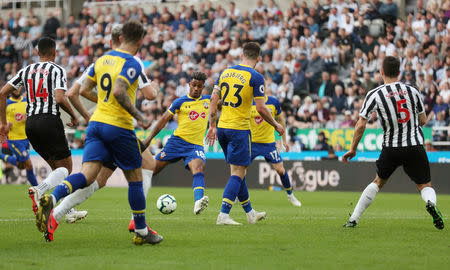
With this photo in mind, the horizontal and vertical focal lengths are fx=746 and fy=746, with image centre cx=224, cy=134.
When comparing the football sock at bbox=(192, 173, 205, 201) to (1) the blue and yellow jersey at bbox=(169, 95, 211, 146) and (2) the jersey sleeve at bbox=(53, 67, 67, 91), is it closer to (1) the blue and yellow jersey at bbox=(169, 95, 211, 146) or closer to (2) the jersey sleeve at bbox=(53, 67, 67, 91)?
(1) the blue and yellow jersey at bbox=(169, 95, 211, 146)

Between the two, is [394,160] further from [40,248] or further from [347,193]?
[347,193]

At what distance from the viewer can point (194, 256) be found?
679 centimetres

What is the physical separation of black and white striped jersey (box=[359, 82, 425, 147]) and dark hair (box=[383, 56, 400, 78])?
13 cm

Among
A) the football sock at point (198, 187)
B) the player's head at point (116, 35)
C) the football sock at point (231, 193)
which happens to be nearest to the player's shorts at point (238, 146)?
the football sock at point (231, 193)

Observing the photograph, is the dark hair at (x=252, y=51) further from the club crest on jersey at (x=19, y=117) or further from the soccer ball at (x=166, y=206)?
the club crest on jersey at (x=19, y=117)

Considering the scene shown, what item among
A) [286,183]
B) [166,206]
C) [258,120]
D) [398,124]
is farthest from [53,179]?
[286,183]

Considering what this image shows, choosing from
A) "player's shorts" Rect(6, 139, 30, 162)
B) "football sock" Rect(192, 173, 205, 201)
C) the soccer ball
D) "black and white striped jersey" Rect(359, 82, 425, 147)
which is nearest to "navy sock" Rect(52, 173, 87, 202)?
the soccer ball

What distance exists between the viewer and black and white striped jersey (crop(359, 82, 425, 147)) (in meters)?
9.37

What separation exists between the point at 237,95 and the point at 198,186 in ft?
7.02

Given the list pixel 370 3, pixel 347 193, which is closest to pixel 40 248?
pixel 347 193

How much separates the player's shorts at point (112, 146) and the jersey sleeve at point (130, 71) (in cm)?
50

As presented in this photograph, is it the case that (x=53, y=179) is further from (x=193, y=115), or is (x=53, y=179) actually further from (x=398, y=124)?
(x=398, y=124)

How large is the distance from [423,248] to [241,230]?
97.3 inches

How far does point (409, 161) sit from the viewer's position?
9.45m
